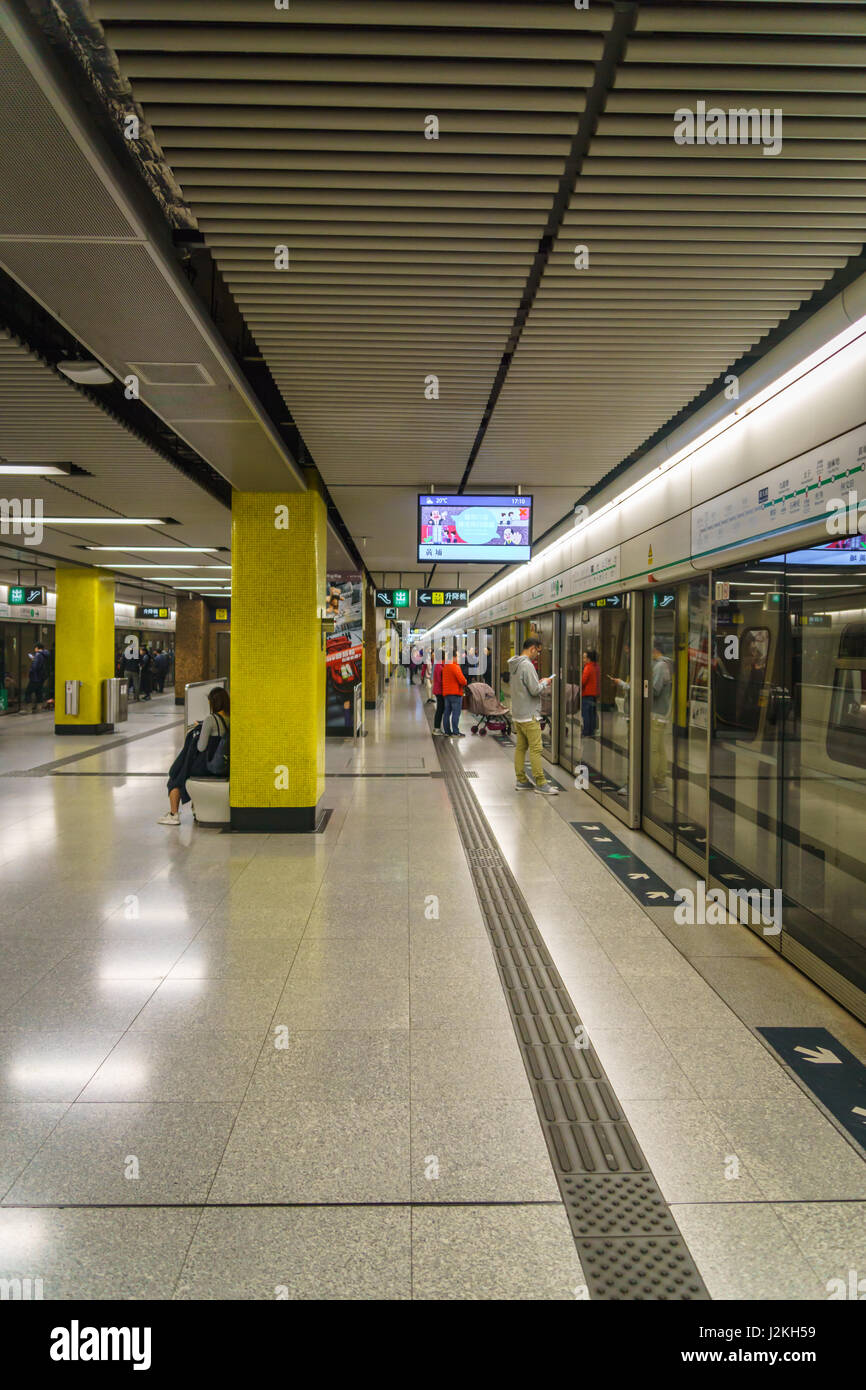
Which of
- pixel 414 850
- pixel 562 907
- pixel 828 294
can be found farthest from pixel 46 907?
pixel 828 294

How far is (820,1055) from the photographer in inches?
125

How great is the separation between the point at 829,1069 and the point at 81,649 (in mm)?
14379

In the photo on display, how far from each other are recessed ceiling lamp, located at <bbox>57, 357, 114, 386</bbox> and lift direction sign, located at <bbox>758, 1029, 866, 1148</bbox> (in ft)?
15.3

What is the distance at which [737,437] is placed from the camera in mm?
4828

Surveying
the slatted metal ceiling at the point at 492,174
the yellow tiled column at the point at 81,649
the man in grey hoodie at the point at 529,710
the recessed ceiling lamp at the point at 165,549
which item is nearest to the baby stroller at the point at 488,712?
the recessed ceiling lamp at the point at 165,549

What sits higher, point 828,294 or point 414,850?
point 828,294

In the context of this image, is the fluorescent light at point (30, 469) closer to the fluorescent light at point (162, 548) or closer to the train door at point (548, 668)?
the fluorescent light at point (162, 548)

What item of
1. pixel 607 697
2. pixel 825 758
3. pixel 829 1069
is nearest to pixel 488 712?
pixel 607 697

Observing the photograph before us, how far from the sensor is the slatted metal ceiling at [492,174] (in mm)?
2115

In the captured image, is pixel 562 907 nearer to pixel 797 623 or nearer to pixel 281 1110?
pixel 797 623

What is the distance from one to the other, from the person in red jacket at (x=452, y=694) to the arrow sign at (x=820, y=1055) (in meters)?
10.7

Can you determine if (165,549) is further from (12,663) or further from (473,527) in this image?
(12,663)
